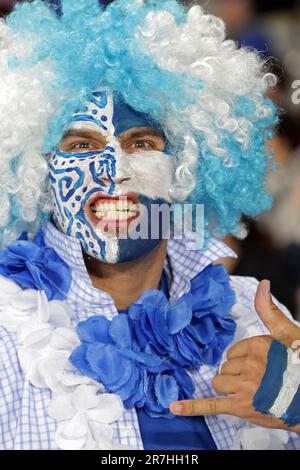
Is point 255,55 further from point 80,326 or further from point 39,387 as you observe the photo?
point 39,387

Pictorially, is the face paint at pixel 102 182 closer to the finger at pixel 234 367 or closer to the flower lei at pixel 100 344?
the flower lei at pixel 100 344

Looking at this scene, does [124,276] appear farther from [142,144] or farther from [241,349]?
[241,349]

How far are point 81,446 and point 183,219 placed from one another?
85 centimetres

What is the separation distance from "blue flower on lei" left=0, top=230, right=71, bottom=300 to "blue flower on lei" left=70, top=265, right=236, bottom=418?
155mm

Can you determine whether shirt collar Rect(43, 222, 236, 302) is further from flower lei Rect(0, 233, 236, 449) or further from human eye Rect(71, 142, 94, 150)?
human eye Rect(71, 142, 94, 150)

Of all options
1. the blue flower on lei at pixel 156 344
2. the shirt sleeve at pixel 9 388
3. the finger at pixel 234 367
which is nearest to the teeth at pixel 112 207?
the blue flower on lei at pixel 156 344

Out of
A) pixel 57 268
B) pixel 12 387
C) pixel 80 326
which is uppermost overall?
pixel 57 268

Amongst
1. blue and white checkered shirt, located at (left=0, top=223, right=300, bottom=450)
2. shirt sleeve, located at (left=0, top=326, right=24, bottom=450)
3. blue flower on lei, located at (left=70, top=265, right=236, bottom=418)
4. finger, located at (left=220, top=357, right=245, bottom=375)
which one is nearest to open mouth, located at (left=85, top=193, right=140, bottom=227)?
blue and white checkered shirt, located at (left=0, top=223, right=300, bottom=450)

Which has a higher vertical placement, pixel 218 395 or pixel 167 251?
pixel 167 251

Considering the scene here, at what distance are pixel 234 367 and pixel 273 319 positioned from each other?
164mm

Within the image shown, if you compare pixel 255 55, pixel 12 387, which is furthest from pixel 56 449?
pixel 255 55

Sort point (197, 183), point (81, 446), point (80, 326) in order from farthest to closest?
1. point (197, 183)
2. point (80, 326)
3. point (81, 446)

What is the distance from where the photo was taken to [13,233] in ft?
8.74

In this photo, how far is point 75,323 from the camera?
2490 mm
